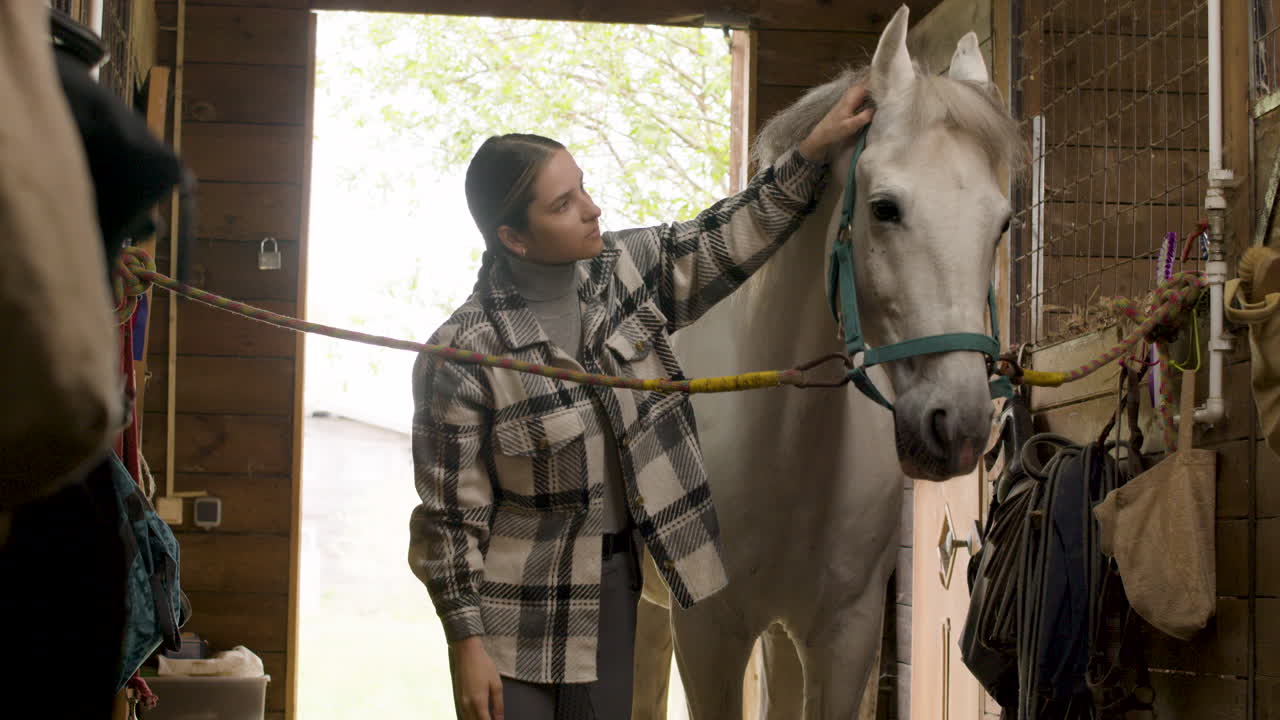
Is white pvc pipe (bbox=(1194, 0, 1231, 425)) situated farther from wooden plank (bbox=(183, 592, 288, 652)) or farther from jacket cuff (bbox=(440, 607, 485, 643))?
wooden plank (bbox=(183, 592, 288, 652))

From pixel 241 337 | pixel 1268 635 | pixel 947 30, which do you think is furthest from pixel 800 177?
pixel 241 337

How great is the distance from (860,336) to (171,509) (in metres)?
2.92

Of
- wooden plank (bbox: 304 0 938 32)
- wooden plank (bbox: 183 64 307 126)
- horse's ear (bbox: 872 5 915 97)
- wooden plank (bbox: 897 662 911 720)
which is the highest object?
wooden plank (bbox: 304 0 938 32)

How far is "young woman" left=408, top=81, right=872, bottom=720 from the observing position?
1489 millimetres

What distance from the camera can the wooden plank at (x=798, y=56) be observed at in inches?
161

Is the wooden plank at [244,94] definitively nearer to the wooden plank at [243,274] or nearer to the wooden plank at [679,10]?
the wooden plank at [679,10]

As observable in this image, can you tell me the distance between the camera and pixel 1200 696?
1851 mm

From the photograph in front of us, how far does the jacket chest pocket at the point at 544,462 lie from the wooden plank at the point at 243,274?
2.59m

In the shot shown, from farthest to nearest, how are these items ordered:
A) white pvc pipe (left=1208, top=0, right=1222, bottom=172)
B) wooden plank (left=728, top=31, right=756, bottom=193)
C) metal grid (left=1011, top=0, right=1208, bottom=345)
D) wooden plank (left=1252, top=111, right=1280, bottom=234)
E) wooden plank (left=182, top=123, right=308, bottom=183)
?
wooden plank (left=728, top=31, right=756, bottom=193) → wooden plank (left=182, top=123, right=308, bottom=183) → metal grid (left=1011, top=0, right=1208, bottom=345) → white pvc pipe (left=1208, top=0, right=1222, bottom=172) → wooden plank (left=1252, top=111, right=1280, bottom=234)

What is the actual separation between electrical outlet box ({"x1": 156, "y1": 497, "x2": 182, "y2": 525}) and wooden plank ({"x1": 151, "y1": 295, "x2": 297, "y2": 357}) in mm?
487

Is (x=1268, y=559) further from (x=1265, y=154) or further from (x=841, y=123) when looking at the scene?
(x=841, y=123)

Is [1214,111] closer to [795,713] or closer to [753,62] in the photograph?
[795,713]

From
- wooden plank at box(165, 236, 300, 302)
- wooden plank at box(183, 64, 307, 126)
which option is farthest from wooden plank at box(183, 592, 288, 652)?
wooden plank at box(183, 64, 307, 126)

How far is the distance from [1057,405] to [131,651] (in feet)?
5.84
